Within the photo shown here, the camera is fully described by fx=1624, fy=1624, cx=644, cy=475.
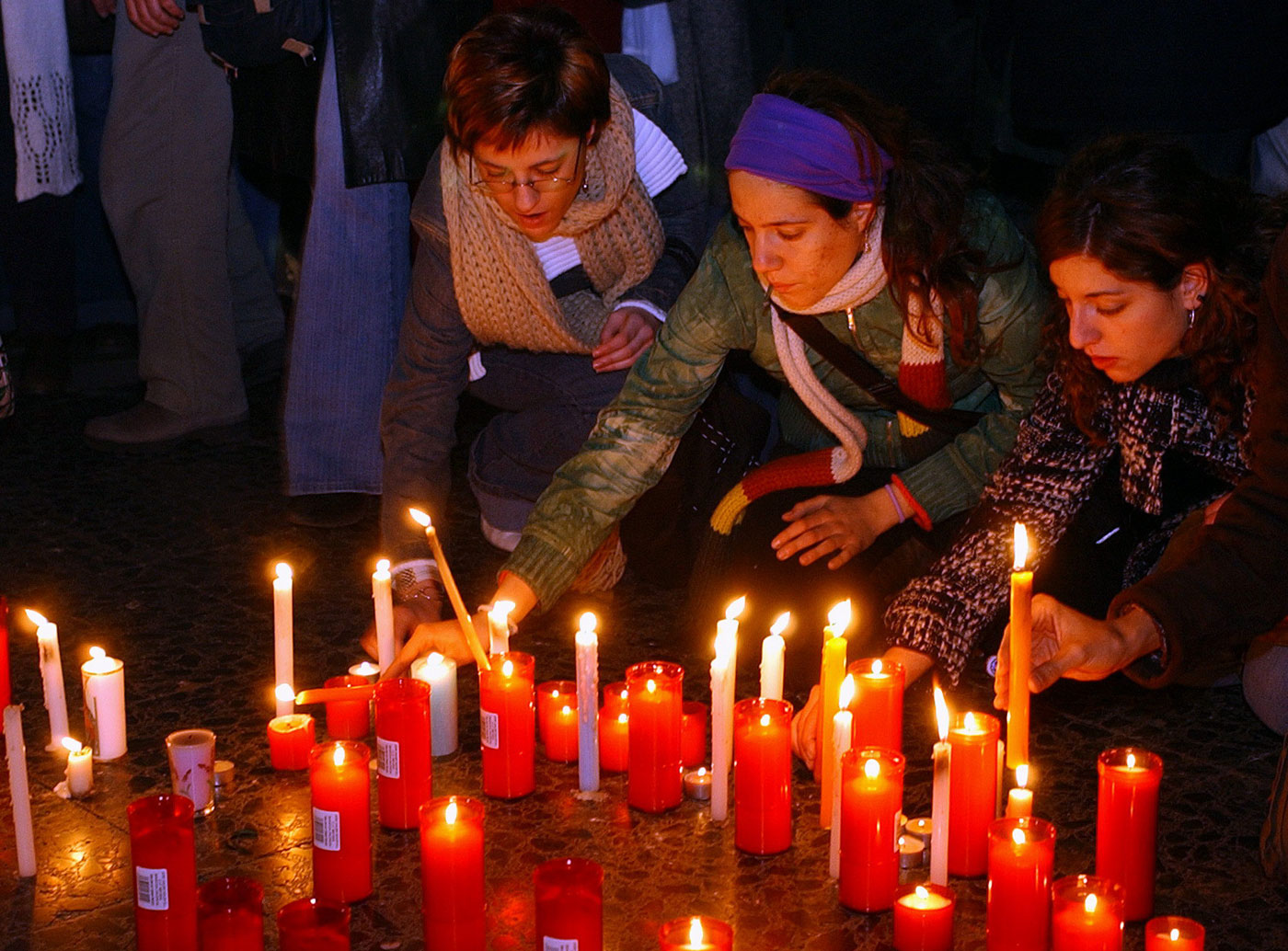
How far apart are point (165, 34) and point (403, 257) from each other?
37.0 inches

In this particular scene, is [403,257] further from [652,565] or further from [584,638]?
[584,638]

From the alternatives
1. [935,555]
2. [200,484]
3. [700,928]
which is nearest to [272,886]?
[700,928]

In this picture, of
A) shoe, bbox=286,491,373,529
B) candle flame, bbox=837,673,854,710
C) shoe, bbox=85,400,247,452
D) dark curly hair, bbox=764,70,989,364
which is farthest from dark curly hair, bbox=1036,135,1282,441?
shoe, bbox=85,400,247,452

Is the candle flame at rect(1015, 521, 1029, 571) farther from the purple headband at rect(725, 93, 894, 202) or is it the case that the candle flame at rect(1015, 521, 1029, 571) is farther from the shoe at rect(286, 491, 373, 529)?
the shoe at rect(286, 491, 373, 529)

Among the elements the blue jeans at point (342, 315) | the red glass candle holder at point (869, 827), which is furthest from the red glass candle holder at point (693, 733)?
the blue jeans at point (342, 315)

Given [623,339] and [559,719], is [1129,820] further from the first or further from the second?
[623,339]

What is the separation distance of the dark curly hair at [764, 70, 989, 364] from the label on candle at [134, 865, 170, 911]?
144cm

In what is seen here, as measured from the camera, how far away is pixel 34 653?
10.0ft

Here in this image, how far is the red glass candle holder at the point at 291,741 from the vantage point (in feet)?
8.34

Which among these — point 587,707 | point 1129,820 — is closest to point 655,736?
point 587,707

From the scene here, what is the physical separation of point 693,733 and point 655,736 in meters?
0.18

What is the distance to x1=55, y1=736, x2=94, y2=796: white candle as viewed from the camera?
2459 millimetres

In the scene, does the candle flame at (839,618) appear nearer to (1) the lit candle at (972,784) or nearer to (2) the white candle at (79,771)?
(1) the lit candle at (972,784)

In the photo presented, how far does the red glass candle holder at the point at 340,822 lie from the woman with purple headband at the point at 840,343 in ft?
1.80
